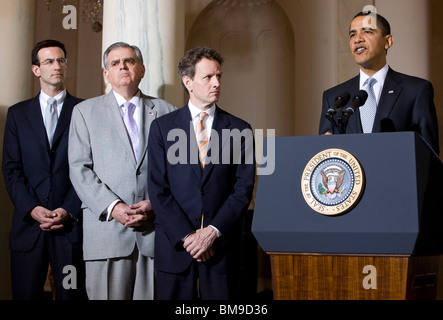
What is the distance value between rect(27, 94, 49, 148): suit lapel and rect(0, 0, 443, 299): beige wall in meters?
0.96

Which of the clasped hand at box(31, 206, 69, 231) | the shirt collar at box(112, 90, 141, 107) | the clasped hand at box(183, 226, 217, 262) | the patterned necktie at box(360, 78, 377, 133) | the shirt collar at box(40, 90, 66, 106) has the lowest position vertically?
the clasped hand at box(183, 226, 217, 262)

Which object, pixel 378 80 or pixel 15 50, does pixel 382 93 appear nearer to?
pixel 378 80

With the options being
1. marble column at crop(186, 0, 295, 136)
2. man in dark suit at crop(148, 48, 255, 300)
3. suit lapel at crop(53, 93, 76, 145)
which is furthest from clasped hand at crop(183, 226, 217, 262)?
marble column at crop(186, 0, 295, 136)

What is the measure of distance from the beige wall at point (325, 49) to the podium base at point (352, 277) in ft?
9.89

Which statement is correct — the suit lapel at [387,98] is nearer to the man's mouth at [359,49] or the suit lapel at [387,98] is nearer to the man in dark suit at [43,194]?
the man's mouth at [359,49]

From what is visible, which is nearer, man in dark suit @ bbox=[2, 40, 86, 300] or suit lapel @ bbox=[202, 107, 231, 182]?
suit lapel @ bbox=[202, 107, 231, 182]

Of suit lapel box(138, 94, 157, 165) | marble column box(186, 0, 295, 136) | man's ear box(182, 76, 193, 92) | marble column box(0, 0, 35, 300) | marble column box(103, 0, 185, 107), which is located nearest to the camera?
man's ear box(182, 76, 193, 92)

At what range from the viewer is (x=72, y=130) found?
416 cm

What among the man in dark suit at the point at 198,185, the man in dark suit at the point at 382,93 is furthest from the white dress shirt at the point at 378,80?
the man in dark suit at the point at 198,185

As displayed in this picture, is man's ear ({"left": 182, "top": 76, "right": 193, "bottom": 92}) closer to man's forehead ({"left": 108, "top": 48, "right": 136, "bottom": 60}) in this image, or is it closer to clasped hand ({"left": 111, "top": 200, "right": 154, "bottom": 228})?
man's forehead ({"left": 108, "top": 48, "right": 136, "bottom": 60})

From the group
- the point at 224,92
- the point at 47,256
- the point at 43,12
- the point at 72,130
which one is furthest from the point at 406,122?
the point at 43,12

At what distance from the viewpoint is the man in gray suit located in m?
3.89

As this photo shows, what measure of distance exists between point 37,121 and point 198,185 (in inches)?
56.7

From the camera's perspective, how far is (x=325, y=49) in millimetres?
7375
